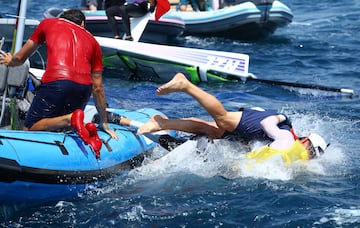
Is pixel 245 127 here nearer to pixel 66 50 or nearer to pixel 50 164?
pixel 66 50

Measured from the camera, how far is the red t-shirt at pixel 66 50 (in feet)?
19.8

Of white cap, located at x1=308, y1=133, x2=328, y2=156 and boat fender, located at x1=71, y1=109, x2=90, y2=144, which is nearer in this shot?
boat fender, located at x1=71, y1=109, x2=90, y2=144

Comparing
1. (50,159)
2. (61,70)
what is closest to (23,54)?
(61,70)

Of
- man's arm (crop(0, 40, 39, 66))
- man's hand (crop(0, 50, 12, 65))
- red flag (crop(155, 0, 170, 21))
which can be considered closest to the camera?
man's arm (crop(0, 40, 39, 66))

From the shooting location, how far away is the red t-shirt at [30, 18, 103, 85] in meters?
6.04

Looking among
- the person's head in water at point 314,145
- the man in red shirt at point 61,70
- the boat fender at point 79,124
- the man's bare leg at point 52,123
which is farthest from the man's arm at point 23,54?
the person's head in water at point 314,145

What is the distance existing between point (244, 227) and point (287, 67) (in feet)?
25.4

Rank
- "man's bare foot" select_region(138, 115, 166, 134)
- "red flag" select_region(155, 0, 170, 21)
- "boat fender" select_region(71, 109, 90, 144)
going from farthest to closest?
"red flag" select_region(155, 0, 170, 21)
"man's bare foot" select_region(138, 115, 166, 134)
"boat fender" select_region(71, 109, 90, 144)

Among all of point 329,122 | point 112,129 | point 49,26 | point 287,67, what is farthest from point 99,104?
point 287,67

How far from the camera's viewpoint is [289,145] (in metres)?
6.45

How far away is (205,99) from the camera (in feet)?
21.4

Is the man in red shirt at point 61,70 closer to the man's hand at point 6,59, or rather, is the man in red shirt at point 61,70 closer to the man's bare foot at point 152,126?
the man's hand at point 6,59

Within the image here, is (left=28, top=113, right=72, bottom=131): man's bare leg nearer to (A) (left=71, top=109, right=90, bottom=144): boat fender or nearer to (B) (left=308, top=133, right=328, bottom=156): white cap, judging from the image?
(A) (left=71, top=109, right=90, bottom=144): boat fender

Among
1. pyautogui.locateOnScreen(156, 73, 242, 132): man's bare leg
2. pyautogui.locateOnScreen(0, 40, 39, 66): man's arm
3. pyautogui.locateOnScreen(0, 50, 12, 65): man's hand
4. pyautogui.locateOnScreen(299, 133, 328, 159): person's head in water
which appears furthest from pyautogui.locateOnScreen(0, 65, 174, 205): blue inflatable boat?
pyautogui.locateOnScreen(299, 133, 328, 159): person's head in water
